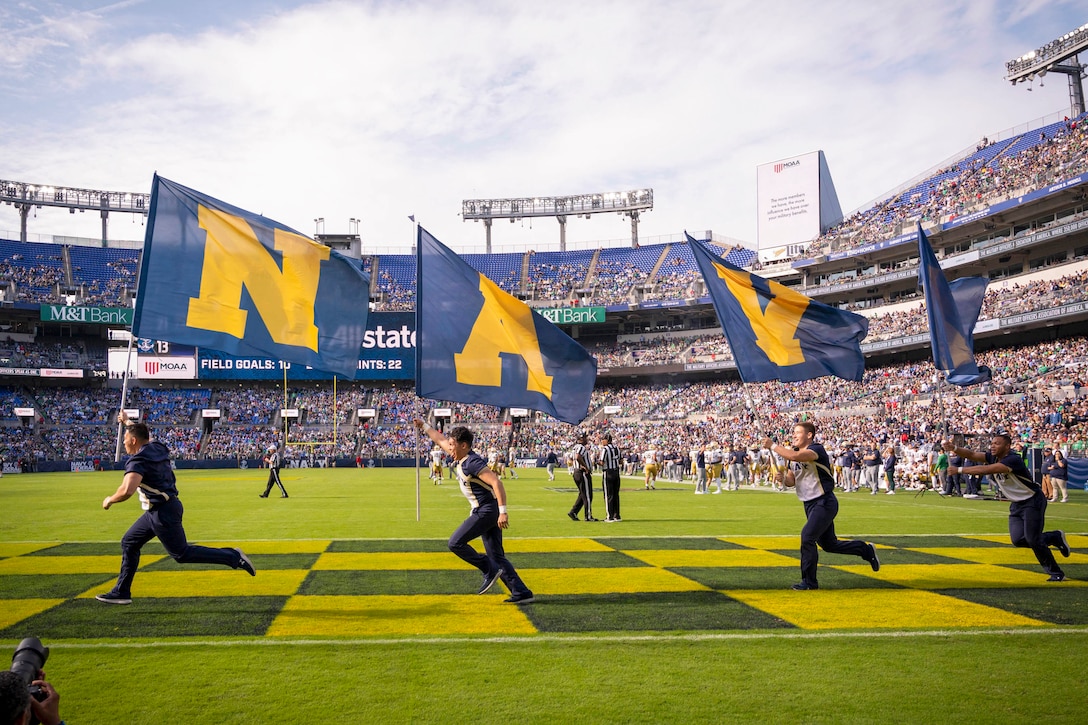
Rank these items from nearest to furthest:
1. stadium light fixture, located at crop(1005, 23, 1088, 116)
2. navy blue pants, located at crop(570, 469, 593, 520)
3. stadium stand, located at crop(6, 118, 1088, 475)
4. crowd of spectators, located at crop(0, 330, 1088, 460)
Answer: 1. navy blue pants, located at crop(570, 469, 593, 520)
2. crowd of spectators, located at crop(0, 330, 1088, 460)
3. stadium stand, located at crop(6, 118, 1088, 475)
4. stadium light fixture, located at crop(1005, 23, 1088, 116)

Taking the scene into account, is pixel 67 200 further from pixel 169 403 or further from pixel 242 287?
pixel 242 287

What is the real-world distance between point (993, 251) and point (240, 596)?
49.7 metres

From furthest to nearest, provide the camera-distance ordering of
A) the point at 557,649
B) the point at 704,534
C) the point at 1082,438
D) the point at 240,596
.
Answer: the point at 1082,438 < the point at 704,534 < the point at 240,596 < the point at 557,649

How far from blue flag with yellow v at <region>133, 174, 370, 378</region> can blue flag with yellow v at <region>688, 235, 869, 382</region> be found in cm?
665

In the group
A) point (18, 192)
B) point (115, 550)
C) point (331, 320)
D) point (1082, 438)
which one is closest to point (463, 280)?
point (331, 320)

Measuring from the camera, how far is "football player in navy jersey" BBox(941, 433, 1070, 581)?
998 cm

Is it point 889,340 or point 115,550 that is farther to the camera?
point 889,340

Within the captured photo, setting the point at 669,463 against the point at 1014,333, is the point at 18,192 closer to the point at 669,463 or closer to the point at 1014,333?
the point at 669,463

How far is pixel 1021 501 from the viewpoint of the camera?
33.2 ft

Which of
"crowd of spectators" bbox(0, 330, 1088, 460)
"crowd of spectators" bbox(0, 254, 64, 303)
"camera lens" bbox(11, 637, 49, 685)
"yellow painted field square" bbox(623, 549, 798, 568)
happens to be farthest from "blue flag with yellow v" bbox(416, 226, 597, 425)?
"crowd of spectators" bbox(0, 254, 64, 303)

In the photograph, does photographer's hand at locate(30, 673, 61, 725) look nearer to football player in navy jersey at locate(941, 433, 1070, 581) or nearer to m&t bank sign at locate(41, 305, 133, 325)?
football player in navy jersey at locate(941, 433, 1070, 581)

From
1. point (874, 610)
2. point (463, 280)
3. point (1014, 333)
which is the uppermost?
point (1014, 333)

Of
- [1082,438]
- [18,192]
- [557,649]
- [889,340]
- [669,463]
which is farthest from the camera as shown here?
[18,192]

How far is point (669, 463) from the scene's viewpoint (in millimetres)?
44812
